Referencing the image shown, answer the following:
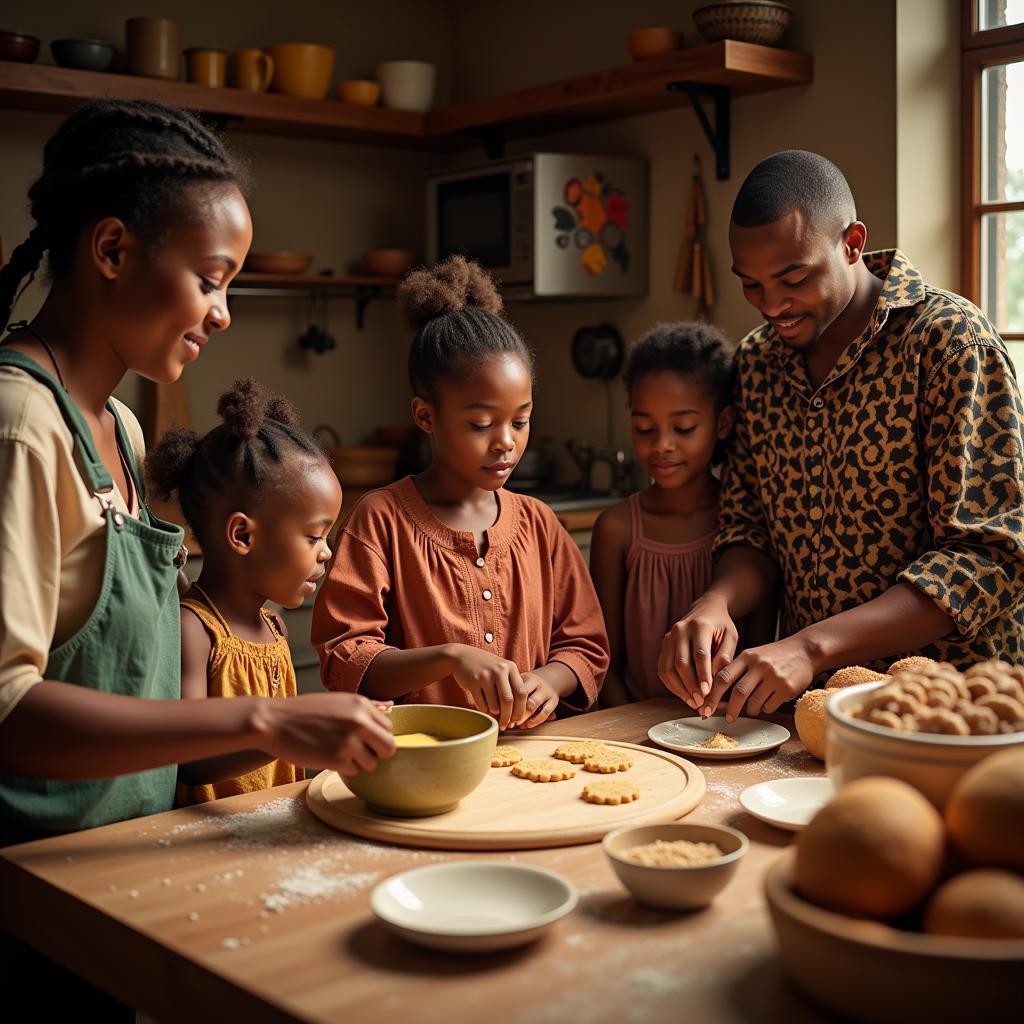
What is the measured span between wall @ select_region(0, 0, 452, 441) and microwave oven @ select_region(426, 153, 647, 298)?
2.12ft

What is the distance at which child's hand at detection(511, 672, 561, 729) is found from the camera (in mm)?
1565

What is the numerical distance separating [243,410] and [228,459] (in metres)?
0.07

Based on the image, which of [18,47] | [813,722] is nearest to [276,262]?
[18,47]

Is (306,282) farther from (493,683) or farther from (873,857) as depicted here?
(873,857)

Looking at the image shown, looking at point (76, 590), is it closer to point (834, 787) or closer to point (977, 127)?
point (834, 787)

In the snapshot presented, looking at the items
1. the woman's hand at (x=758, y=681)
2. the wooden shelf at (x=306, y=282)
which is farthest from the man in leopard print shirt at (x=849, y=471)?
Answer: the wooden shelf at (x=306, y=282)

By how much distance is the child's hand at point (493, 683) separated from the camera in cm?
143

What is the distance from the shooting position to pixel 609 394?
153 inches

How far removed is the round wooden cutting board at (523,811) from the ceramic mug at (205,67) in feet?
8.92

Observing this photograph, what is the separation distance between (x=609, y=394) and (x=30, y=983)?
290 centimetres

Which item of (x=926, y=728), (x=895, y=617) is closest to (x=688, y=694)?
(x=895, y=617)

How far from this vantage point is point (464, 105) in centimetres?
378

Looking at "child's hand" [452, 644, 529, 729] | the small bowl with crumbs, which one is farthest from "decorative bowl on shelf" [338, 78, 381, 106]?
the small bowl with crumbs

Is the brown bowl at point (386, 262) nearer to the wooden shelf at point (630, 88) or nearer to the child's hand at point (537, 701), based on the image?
the wooden shelf at point (630, 88)
